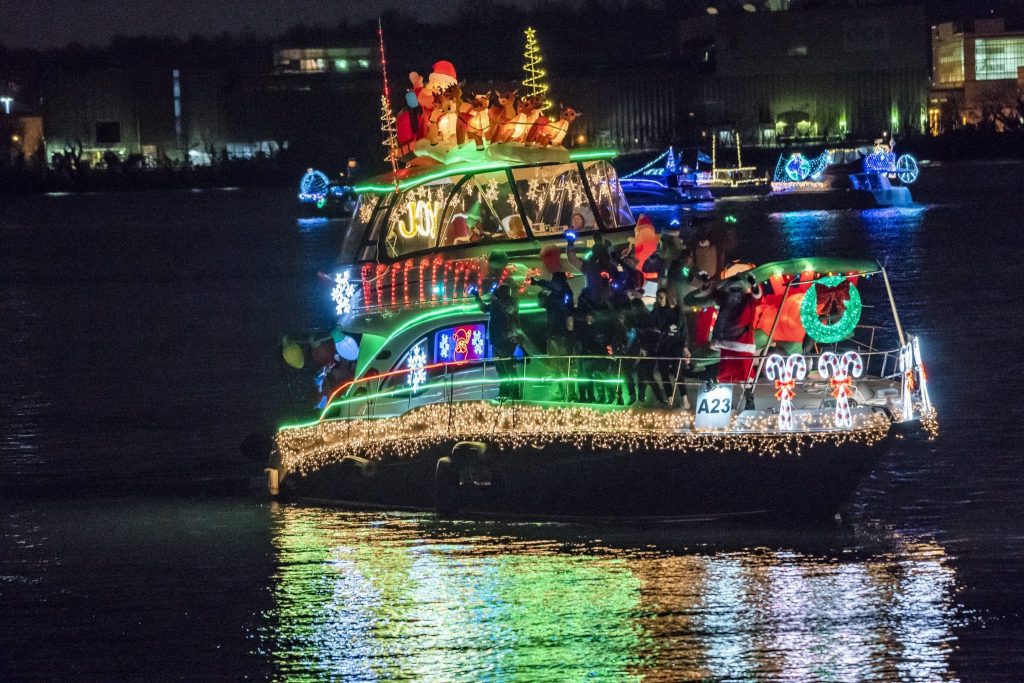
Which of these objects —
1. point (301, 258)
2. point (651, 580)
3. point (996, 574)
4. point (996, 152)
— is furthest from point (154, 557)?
point (996, 152)

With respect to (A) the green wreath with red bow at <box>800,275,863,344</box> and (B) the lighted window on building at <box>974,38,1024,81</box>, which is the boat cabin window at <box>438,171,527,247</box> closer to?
(A) the green wreath with red bow at <box>800,275,863,344</box>

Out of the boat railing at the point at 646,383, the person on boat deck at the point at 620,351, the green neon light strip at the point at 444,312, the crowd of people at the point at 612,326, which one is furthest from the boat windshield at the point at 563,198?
the person on boat deck at the point at 620,351

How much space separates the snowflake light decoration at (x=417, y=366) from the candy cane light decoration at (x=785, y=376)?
371 cm

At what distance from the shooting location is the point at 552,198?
18.1 metres

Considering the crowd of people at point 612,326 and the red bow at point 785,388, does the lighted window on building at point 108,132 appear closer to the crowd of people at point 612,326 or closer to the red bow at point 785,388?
the crowd of people at point 612,326

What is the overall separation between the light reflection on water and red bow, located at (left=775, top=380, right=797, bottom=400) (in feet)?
4.68


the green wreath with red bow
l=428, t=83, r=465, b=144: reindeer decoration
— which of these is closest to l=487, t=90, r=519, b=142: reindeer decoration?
l=428, t=83, r=465, b=144: reindeer decoration

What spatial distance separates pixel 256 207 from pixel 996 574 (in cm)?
10309

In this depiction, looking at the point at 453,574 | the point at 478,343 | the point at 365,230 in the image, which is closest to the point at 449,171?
the point at 365,230

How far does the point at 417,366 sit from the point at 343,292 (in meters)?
1.58

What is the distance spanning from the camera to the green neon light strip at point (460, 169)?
17875 mm

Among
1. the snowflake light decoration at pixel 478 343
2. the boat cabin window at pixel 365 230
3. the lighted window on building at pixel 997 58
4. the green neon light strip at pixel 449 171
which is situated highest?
the lighted window on building at pixel 997 58

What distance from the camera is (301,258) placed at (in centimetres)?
6375

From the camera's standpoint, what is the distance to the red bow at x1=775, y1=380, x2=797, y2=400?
14633mm
